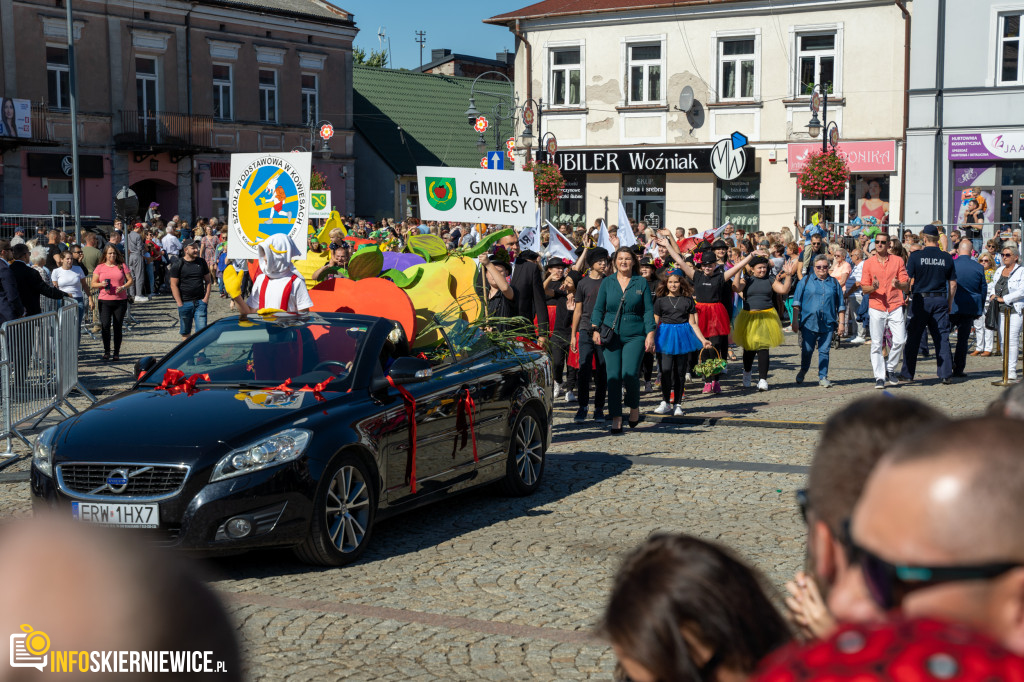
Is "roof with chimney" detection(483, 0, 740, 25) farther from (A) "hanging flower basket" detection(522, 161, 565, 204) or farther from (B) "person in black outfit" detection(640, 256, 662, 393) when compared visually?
(B) "person in black outfit" detection(640, 256, 662, 393)

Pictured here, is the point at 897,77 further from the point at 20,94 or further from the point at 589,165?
the point at 20,94

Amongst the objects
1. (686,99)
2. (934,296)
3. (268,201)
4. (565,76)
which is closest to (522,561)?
(268,201)

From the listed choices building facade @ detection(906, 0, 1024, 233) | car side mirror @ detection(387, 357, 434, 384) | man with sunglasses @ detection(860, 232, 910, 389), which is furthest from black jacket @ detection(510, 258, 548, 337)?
building facade @ detection(906, 0, 1024, 233)

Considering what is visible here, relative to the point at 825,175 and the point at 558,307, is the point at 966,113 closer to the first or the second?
the point at 825,175

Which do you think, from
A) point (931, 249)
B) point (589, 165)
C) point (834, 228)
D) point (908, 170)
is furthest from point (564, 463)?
point (589, 165)

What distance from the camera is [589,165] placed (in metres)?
37.1

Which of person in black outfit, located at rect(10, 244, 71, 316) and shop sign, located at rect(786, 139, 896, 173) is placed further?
shop sign, located at rect(786, 139, 896, 173)

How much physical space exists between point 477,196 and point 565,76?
82.2ft

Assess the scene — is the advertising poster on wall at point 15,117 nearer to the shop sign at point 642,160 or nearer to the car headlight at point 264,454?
the shop sign at point 642,160

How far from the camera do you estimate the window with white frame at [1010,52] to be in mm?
30453

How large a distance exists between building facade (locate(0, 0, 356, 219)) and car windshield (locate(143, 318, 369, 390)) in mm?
30608

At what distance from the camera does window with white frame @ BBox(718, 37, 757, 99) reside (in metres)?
34.9

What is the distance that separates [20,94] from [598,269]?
2934 centimetres

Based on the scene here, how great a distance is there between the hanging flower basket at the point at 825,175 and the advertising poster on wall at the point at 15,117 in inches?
891
